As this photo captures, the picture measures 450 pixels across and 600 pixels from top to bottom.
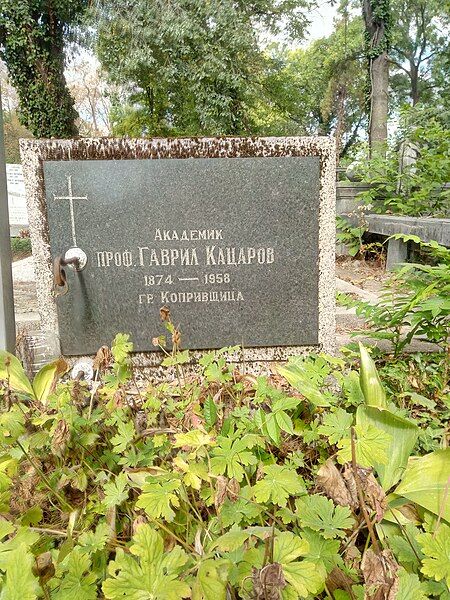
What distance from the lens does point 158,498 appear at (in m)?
1.01

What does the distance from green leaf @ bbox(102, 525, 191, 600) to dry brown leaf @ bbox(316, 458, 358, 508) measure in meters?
0.44

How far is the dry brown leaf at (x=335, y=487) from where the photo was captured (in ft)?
3.63

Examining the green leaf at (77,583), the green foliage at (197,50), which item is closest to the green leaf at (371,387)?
the green leaf at (77,583)

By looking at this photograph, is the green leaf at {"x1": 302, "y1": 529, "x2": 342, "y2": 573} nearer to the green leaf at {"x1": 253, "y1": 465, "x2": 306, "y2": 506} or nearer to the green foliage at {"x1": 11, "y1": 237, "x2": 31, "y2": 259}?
the green leaf at {"x1": 253, "y1": 465, "x2": 306, "y2": 506}

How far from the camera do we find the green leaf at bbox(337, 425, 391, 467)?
1.02 meters

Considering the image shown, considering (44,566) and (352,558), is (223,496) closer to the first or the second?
(352,558)

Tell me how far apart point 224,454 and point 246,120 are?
15.1 m

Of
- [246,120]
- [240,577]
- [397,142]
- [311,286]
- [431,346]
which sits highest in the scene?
[246,120]

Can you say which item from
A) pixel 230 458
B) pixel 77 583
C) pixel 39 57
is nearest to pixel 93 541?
pixel 77 583

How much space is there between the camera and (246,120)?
14.9 m

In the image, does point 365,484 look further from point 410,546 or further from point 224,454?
point 224,454

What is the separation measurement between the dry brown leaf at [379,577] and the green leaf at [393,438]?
1.21ft

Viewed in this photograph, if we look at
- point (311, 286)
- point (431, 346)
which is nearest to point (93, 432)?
point (311, 286)

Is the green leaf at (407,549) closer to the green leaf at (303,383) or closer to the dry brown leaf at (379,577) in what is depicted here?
the dry brown leaf at (379,577)
